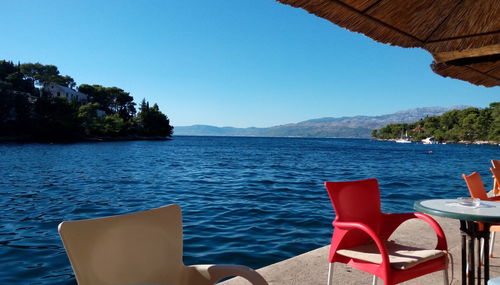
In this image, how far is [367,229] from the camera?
2088 millimetres

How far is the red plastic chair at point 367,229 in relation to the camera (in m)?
2.07

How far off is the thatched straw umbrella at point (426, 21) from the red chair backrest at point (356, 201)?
1.21m

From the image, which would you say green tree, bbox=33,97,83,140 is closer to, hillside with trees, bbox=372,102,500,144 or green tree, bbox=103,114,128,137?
green tree, bbox=103,114,128,137

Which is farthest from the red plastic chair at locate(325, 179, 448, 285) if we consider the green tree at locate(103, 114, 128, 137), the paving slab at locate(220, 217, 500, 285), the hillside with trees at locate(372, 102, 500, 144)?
the hillside with trees at locate(372, 102, 500, 144)

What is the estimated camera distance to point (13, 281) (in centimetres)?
429

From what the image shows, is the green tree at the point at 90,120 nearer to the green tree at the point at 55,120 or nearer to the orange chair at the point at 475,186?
the green tree at the point at 55,120

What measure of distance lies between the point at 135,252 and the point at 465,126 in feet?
363

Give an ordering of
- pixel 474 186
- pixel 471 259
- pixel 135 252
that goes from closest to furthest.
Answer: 1. pixel 135 252
2. pixel 471 259
3. pixel 474 186

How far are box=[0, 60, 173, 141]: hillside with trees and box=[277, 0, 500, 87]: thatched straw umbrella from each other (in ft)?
202

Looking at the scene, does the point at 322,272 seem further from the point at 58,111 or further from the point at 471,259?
the point at 58,111

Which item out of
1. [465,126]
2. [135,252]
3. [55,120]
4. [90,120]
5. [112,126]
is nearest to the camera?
[135,252]

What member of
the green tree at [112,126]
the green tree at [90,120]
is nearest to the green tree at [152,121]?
the green tree at [112,126]

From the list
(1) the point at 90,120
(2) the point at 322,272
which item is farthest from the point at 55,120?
(2) the point at 322,272

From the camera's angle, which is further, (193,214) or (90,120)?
(90,120)
